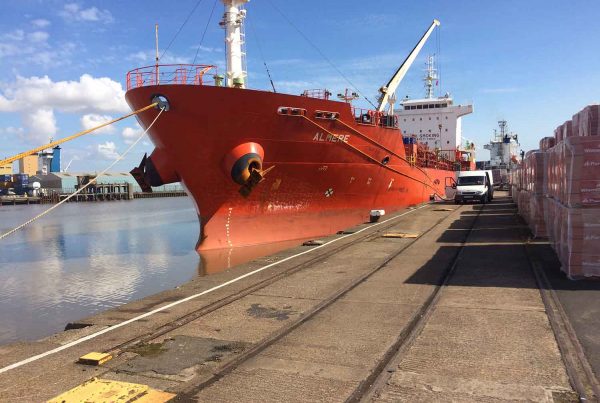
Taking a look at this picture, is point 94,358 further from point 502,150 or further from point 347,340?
point 502,150

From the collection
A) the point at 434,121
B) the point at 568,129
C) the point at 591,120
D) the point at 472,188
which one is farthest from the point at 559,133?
the point at 434,121

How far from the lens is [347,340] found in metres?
5.15

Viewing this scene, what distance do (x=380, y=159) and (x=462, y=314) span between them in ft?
46.1

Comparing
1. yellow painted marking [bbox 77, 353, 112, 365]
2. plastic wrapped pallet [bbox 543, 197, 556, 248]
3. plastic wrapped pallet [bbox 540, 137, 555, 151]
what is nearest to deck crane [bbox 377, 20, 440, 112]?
plastic wrapped pallet [bbox 540, 137, 555, 151]

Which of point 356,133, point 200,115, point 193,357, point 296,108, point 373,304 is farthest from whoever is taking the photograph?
point 356,133

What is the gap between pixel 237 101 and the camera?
45.7 feet

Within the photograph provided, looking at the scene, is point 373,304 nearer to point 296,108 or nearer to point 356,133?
point 296,108

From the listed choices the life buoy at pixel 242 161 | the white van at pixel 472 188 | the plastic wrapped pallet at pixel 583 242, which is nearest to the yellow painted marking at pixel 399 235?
the life buoy at pixel 242 161

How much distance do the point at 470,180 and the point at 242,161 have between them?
17.0 metres

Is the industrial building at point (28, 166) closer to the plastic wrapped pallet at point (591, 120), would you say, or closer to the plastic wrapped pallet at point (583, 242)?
the plastic wrapped pallet at point (591, 120)

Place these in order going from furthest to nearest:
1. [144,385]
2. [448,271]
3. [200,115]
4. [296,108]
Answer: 1. [296,108]
2. [200,115]
3. [448,271]
4. [144,385]

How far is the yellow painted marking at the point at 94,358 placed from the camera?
460 centimetres

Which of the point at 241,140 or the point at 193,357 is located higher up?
the point at 241,140

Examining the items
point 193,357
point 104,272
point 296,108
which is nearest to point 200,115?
point 296,108
